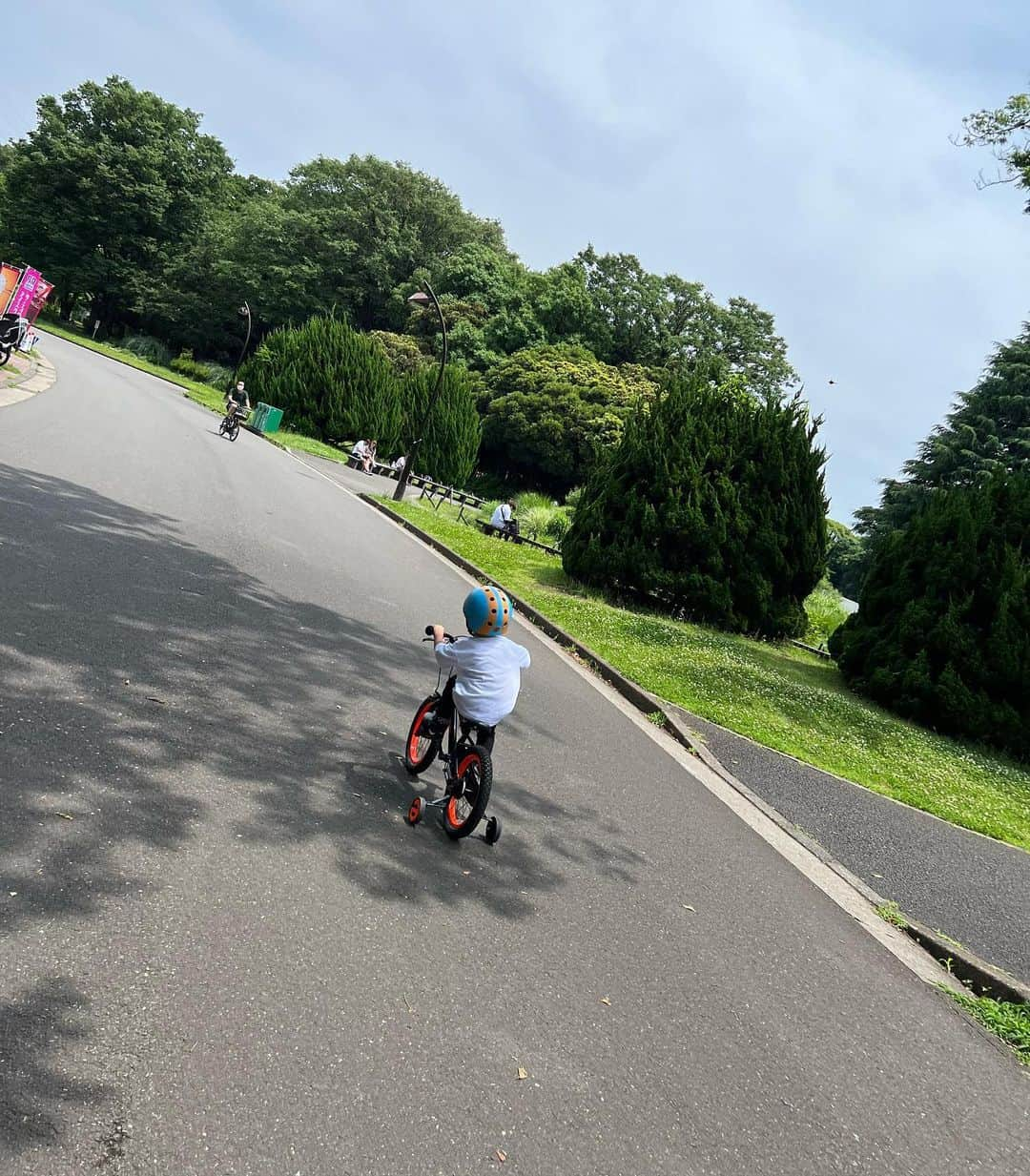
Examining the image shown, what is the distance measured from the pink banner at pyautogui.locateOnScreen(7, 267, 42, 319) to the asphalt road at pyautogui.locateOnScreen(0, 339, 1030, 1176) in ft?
58.6

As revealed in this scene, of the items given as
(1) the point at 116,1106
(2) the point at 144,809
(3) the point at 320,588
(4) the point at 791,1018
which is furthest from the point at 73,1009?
(3) the point at 320,588

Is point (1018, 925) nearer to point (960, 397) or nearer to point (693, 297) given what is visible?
point (960, 397)

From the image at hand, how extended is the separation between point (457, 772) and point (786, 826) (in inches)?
136

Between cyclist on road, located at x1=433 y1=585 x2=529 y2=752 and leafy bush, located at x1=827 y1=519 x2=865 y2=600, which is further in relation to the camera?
leafy bush, located at x1=827 y1=519 x2=865 y2=600

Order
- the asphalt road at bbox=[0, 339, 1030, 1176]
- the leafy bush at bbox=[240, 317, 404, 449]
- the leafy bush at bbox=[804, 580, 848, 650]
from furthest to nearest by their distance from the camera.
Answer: the leafy bush at bbox=[240, 317, 404, 449], the leafy bush at bbox=[804, 580, 848, 650], the asphalt road at bbox=[0, 339, 1030, 1176]

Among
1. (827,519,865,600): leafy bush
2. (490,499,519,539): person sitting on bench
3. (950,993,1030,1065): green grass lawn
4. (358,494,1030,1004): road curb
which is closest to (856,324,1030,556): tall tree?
(827,519,865,600): leafy bush

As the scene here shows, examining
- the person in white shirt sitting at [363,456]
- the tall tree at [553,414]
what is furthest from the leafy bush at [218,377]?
the person in white shirt sitting at [363,456]

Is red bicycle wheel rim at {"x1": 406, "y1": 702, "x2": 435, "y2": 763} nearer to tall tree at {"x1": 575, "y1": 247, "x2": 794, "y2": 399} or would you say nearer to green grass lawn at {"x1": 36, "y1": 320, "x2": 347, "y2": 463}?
green grass lawn at {"x1": 36, "y1": 320, "x2": 347, "y2": 463}

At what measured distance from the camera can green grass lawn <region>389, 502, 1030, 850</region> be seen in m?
9.45

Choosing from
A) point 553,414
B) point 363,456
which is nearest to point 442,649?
point 363,456

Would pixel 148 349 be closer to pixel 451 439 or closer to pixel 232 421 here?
pixel 451 439

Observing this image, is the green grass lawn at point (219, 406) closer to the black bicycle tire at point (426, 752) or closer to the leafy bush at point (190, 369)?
the leafy bush at point (190, 369)

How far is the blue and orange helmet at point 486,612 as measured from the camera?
16.3 ft

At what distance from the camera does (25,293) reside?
2297 cm
